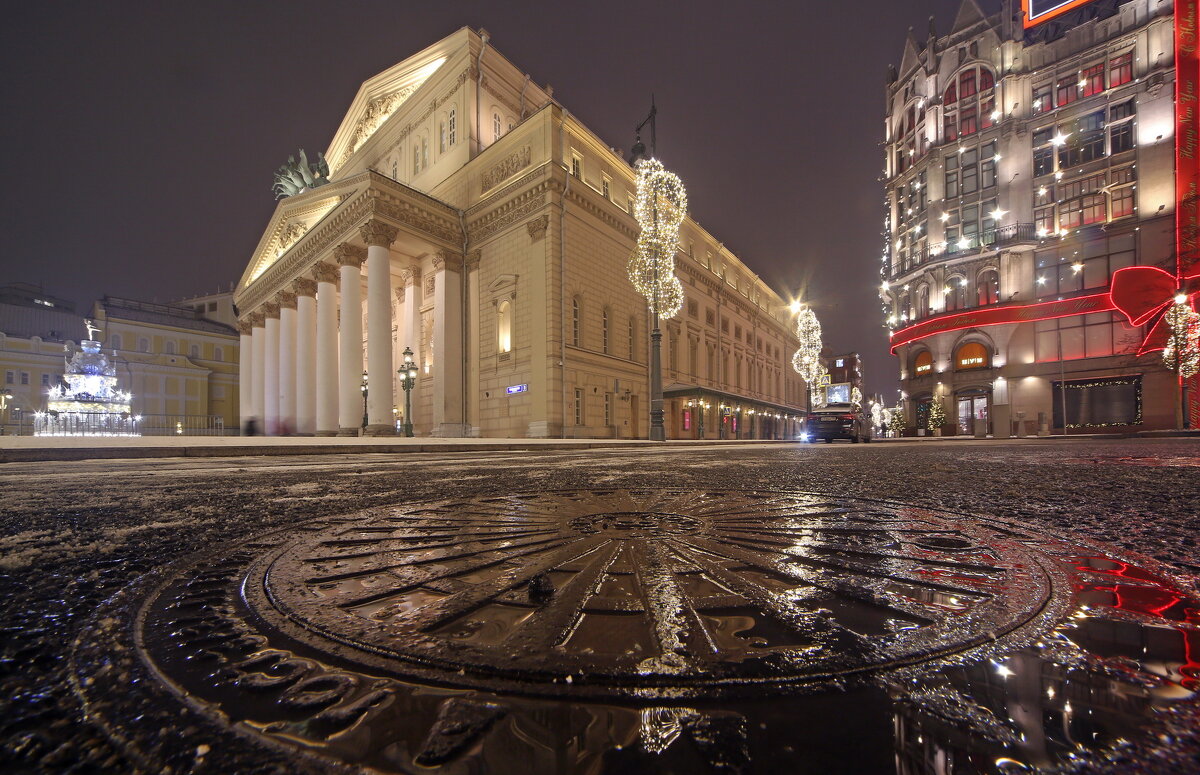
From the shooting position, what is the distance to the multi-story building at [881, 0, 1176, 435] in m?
29.8

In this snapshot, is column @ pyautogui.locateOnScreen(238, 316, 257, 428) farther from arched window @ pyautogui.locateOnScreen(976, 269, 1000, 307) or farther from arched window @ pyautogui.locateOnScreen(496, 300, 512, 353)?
arched window @ pyautogui.locateOnScreen(976, 269, 1000, 307)

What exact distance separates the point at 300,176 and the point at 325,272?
1167 centimetres

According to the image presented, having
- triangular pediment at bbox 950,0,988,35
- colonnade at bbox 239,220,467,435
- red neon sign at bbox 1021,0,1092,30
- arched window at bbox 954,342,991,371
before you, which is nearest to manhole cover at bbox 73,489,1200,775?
colonnade at bbox 239,220,467,435

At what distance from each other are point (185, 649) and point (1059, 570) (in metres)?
2.10

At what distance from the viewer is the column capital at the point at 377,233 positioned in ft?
83.0

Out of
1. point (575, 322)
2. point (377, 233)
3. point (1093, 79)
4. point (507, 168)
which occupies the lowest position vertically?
point (575, 322)

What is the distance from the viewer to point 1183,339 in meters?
25.7

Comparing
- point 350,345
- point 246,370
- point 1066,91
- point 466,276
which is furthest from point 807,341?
point 246,370

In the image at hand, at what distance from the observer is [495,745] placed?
0.64 metres

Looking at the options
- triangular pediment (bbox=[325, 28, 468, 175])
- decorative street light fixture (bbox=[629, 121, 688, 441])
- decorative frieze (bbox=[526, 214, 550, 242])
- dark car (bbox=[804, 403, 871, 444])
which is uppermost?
triangular pediment (bbox=[325, 28, 468, 175])

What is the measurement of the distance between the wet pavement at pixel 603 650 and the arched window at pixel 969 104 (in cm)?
4595

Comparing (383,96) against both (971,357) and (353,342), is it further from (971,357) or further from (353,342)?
(971,357)

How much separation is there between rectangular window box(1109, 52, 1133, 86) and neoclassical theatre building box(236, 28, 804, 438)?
27787 mm

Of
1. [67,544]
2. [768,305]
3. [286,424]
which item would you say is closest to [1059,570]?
[67,544]
